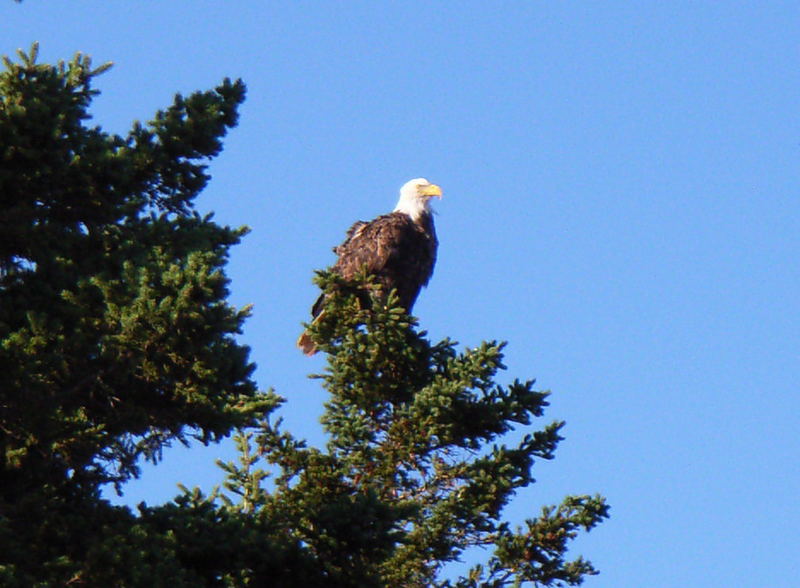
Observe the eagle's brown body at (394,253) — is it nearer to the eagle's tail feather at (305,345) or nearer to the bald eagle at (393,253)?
the bald eagle at (393,253)

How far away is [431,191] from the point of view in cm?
1691

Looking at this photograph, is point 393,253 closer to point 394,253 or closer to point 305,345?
point 394,253

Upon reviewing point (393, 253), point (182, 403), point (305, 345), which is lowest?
point (182, 403)

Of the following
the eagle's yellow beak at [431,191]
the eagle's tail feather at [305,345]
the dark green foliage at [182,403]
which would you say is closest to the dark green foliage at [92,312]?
the dark green foliage at [182,403]

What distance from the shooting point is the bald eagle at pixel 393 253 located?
612 inches

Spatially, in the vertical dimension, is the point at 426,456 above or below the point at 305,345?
below

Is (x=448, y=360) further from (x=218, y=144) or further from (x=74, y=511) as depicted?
(x=74, y=511)

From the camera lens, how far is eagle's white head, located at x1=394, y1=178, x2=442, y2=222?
1678 cm

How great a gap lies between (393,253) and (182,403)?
739 cm

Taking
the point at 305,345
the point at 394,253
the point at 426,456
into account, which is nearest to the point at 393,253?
the point at 394,253

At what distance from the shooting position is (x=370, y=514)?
8961 millimetres

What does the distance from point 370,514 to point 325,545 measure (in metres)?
0.35

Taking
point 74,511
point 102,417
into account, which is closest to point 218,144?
point 102,417

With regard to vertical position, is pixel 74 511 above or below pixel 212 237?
below
